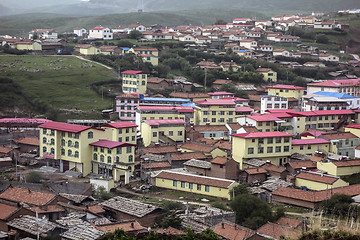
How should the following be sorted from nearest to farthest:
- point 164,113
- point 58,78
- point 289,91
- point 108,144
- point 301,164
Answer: point 108,144 → point 301,164 → point 164,113 → point 289,91 → point 58,78

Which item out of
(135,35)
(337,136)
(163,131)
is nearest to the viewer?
(337,136)

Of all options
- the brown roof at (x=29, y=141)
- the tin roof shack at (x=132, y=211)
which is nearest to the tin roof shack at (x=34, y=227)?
the tin roof shack at (x=132, y=211)

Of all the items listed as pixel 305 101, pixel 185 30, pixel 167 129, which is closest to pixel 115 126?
pixel 167 129

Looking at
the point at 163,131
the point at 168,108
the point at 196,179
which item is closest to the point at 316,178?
the point at 196,179

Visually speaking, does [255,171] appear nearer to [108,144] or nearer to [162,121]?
[108,144]

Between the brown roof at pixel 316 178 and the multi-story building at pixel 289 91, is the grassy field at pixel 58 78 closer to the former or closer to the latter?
A: the multi-story building at pixel 289 91

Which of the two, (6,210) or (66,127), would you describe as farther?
(66,127)

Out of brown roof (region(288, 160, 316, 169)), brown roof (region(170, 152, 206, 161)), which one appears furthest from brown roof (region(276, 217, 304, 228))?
brown roof (region(170, 152, 206, 161))
